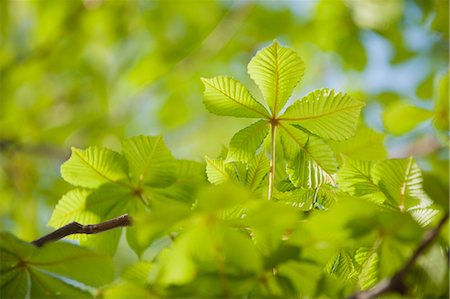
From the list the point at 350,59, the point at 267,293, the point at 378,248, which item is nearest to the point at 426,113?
the point at 378,248

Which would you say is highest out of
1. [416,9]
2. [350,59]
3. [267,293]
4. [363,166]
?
[416,9]

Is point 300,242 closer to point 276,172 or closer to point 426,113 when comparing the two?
point 276,172

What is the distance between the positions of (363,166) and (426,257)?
242 millimetres

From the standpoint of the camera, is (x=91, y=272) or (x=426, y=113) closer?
(x=91, y=272)

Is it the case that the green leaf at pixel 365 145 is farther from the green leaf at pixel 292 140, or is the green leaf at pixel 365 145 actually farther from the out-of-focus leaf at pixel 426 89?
the out-of-focus leaf at pixel 426 89

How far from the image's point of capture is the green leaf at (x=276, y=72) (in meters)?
0.77

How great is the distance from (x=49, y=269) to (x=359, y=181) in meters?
0.41

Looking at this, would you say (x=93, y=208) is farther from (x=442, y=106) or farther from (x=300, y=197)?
(x=442, y=106)

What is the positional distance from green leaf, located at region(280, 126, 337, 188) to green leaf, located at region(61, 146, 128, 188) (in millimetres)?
240

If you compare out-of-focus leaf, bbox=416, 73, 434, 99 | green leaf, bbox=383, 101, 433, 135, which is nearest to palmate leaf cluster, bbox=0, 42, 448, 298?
green leaf, bbox=383, 101, 433, 135

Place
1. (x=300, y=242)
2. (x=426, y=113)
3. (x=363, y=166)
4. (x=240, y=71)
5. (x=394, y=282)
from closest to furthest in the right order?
(x=394, y=282)
(x=300, y=242)
(x=363, y=166)
(x=426, y=113)
(x=240, y=71)

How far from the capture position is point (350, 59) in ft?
6.35

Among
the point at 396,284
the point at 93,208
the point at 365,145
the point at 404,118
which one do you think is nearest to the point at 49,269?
the point at 93,208

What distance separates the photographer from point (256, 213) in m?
0.56
